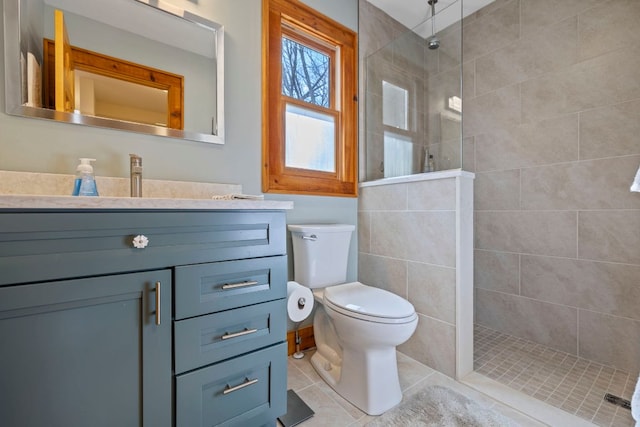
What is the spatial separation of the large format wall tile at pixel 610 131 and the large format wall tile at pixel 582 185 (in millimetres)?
50

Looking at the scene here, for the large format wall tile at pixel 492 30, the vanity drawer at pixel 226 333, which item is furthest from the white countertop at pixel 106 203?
the large format wall tile at pixel 492 30

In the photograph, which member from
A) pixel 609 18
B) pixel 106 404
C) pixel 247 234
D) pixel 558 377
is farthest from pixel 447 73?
pixel 106 404

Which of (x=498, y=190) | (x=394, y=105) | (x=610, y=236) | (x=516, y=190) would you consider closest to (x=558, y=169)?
(x=516, y=190)

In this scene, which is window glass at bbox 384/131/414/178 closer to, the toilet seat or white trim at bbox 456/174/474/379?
white trim at bbox 456/174/474/379

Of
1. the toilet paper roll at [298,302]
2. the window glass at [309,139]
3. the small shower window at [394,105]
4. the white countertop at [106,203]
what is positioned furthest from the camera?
the small shower window at [394,105]

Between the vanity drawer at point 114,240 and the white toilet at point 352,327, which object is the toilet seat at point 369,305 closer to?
the white toilet at point 352,327

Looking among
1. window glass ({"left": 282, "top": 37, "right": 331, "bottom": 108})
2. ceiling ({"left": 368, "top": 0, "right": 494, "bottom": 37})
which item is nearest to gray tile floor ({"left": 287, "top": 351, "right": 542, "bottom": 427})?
window glass ({"left": 282, "top": 37, "right": 331, "bottom": 108})

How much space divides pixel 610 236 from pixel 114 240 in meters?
2.42

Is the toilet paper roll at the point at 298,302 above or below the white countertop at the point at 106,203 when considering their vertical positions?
below

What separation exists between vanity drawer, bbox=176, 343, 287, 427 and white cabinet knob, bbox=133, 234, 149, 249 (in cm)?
41

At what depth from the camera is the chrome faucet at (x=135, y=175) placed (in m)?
1.14

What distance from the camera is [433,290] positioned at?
1626mm

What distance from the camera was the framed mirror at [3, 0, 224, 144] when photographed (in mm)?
1076

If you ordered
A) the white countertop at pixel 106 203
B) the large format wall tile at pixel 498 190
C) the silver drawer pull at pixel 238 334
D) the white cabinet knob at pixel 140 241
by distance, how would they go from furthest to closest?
1. the large format wall tile at pixel 498 190
2. the silver drawer pull at pixel 238 334
3. the white cabinet knob at pixel 140 241
4. the white countertop at pixel 106 203
